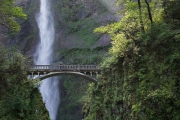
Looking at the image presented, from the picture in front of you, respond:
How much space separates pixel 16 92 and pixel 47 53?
28.6m

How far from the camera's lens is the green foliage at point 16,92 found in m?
16.6

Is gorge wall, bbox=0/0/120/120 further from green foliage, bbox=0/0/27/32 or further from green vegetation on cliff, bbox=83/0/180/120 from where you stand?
green foliage, bbox=0/0/27/32

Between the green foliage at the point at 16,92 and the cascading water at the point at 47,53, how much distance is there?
21112mm

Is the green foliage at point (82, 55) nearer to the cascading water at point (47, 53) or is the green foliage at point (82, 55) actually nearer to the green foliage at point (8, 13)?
the cascading water at point (47, 53)

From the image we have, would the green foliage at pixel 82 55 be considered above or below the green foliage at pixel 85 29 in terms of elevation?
below

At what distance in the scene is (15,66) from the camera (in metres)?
→ 18.5

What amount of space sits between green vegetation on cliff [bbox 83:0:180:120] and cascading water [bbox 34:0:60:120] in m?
21.3

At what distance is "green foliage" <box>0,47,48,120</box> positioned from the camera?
1662 cm

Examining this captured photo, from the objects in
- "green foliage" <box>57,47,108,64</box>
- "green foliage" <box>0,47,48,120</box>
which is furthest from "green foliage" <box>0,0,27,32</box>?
"green foliage" <box>57,47,108,64</box>

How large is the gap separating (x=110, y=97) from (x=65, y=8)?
33.7 metres

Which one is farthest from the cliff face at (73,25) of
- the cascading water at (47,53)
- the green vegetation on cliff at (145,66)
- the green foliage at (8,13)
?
the green foliage at (8,13)

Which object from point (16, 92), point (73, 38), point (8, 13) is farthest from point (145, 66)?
point (73, 38)

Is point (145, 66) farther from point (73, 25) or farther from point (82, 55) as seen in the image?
point (73, 25)

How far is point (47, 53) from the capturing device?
150ft
